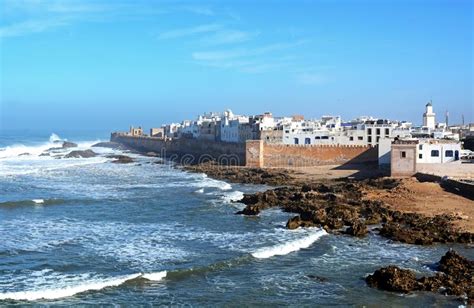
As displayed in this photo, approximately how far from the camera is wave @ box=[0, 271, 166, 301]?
40.1ft

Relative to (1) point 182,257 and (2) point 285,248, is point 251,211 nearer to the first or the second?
(2) point 285,248

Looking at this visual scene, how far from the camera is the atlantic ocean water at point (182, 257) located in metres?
12.4

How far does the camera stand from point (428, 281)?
12.8 m

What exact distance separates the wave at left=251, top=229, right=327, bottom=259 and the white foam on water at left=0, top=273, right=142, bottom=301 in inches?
154

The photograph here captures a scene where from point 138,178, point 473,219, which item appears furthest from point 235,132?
point 473,219

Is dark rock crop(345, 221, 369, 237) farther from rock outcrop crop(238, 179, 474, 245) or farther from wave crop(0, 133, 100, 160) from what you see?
wave crop(0, 133, 100, 160)

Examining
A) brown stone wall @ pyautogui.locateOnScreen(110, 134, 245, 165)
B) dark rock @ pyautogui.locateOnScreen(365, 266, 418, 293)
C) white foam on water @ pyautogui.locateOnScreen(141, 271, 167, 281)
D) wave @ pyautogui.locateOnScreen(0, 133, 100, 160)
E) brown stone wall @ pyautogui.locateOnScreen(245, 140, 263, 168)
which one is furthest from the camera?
wave @ pyautogui.locateOnScreen(0, 133, 100, 160)

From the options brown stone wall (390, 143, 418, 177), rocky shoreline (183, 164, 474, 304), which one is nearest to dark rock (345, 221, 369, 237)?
rocky shoreline (183, 164, 474, 304)

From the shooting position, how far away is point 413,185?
27844 millimetres

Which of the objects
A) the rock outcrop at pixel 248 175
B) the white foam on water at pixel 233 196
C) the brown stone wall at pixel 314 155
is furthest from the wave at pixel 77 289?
the brown stone wall at pixel 314 155

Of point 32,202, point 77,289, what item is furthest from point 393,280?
point 32,202

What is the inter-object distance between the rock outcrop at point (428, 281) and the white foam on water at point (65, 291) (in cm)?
584

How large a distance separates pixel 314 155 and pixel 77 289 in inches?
1215

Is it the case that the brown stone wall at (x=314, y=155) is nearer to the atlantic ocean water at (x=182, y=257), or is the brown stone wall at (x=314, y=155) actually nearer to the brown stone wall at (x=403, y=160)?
the brown stone wall at (x=403, y=160)
